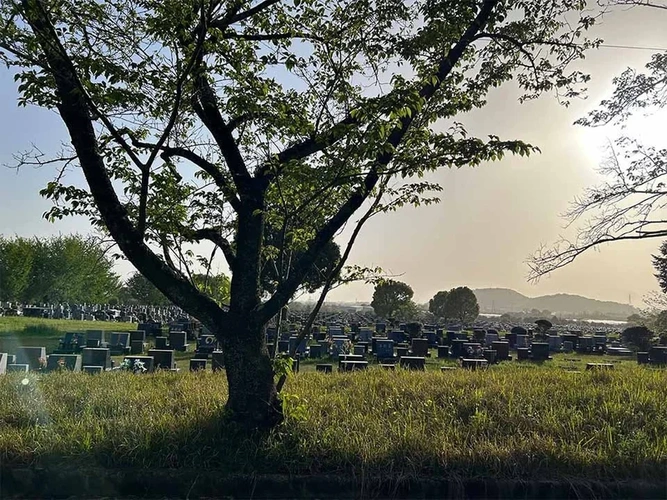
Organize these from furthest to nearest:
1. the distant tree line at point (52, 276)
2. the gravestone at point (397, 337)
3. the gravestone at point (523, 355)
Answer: the distant tree line at point (52, 276) < the gravestone at point (397, 337) < the gravestone at point (523, 355)

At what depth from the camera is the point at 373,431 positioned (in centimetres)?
503

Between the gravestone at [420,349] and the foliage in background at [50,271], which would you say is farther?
the foliage in background at [50,271]

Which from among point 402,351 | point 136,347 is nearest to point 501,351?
point 402,351

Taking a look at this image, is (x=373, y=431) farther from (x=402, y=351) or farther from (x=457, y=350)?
(x=457, y=350)

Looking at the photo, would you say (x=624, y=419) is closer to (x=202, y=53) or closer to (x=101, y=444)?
(x=101, y=444)

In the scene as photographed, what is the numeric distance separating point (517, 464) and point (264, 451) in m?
2.17

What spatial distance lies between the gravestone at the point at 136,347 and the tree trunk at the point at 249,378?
47.1 feet

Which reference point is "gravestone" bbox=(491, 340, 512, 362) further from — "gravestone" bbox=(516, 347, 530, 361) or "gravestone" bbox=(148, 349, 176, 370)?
"gravestone" bbox=(148, 349, 176, 370)

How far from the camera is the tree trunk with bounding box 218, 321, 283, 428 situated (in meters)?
5.14

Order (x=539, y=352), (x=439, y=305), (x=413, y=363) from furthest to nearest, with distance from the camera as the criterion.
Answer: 1. (x=439, y=305)
2. (x=539, y=352)
3. (x=413, y=363)

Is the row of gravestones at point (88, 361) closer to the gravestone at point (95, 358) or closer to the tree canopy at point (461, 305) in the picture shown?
the gravestone at point (95, 358)

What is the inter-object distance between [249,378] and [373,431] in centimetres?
129

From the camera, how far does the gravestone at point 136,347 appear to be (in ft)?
60.1

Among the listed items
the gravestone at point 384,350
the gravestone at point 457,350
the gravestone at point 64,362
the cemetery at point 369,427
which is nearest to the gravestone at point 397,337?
the gravestone at point 457,350
